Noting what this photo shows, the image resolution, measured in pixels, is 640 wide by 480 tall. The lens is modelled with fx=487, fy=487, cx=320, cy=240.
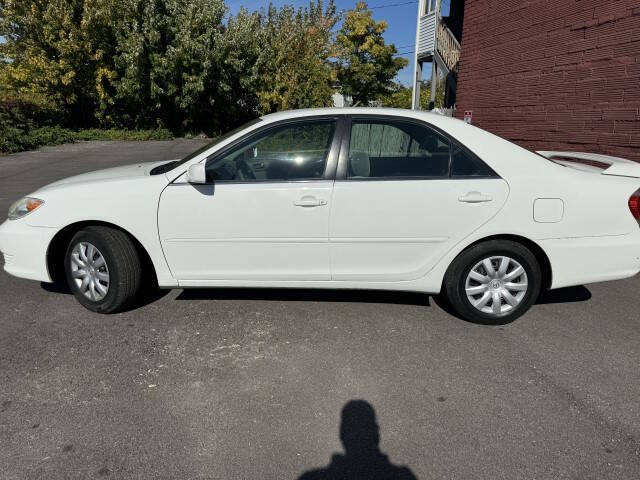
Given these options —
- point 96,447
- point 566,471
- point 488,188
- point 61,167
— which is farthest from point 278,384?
point 61,167

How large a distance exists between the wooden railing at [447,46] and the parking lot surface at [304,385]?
12334 mm

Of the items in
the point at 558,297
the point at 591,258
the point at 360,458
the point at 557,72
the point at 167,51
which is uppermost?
the point at 167,51

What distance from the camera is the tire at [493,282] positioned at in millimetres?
3527

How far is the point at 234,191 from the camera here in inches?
137

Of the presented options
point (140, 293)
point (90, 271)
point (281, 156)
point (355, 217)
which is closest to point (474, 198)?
point (355, 217)

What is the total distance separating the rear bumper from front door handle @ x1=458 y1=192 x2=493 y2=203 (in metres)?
0.51

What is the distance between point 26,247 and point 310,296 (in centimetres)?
224

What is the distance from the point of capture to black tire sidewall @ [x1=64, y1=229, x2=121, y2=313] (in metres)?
3.59

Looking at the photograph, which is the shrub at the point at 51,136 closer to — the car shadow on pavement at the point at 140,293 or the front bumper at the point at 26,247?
the car shadow on pavement at the point at 140,293

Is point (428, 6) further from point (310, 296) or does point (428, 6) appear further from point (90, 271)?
point (90, 271)

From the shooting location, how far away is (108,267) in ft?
11.9

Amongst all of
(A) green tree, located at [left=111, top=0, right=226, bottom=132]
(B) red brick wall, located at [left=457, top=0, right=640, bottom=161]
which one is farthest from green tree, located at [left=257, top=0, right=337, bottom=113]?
(B) red brick wall, located at [left=457, top=0, right=640, bottom=161]

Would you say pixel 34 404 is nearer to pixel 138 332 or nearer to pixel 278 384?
pixel 138 332

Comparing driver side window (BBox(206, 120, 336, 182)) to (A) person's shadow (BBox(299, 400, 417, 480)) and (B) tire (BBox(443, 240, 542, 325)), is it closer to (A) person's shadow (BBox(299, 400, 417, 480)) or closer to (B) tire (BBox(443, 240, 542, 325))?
(B) tire (BBox(443, 240, 542, 325))
